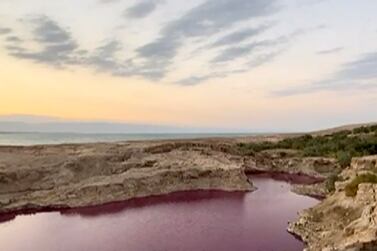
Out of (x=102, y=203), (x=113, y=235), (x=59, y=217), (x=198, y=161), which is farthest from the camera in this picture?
(x=198, y=161)

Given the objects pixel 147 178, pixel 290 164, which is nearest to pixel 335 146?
pixel 290 164

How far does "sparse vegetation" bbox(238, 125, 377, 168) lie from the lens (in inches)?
1742

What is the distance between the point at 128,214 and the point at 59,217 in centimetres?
439

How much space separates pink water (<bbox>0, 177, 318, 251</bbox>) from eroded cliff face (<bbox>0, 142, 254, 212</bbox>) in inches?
63.6

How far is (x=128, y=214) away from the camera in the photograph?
29.0m

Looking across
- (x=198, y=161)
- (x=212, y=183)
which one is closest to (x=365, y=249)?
(x=212, y=183)

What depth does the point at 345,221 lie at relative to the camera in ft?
63.9

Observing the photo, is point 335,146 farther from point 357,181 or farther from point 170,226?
point 170,226

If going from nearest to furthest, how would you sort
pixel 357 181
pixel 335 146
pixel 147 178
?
pixel 357 181 < pixel 147 178 < pixel 335 146

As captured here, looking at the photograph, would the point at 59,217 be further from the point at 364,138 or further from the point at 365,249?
the point at 364,138

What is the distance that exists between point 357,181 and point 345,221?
Result: 308 cm

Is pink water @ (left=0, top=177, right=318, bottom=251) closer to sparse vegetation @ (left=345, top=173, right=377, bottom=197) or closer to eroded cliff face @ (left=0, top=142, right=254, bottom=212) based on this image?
eroded cliff face @ (left=0, top=142, right=254, bottom=212)

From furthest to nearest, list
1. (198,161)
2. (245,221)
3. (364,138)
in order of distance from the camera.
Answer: (364,138)
(198,161)
(245,221)

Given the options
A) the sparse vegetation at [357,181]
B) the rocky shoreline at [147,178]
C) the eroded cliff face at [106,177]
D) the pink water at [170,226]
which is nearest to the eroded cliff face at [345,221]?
the rocky shoreline at [147,178]
